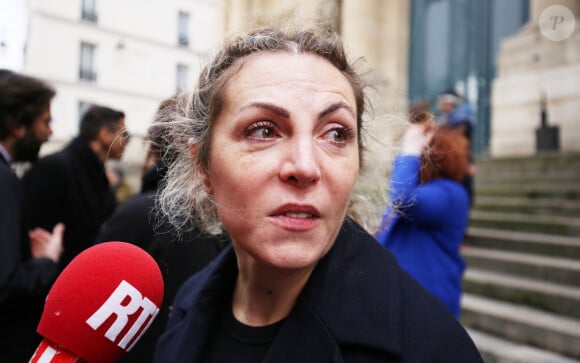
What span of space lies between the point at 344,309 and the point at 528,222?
5045 mm

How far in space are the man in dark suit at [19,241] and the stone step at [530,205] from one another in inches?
216

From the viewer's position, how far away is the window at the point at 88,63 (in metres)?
4.12

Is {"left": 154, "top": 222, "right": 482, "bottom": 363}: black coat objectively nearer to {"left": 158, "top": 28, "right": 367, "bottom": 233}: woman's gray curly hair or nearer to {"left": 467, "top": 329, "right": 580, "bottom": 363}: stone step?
{"left": 158, "top": 28, "right": 367, "bottom": 233}: woman's gray curly hair

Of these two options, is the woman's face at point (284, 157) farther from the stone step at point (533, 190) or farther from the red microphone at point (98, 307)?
the stone step at point (533, 190)

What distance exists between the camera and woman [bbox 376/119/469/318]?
8.35 feet

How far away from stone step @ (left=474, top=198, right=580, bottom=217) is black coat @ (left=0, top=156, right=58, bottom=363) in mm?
5542

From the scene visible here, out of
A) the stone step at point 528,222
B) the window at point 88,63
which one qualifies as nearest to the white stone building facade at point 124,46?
the window at point 88,63

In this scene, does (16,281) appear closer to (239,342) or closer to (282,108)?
(239,342)

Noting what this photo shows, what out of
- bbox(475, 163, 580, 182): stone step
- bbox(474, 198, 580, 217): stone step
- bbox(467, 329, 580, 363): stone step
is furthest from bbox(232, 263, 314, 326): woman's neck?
bbox(475, 163, 580, 182): stone step

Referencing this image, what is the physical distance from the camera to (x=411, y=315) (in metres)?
1.16

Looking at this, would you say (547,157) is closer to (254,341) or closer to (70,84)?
(70,84)

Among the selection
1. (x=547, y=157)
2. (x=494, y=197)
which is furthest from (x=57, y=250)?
(x=547, y=157)

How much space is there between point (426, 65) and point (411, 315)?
38.3 feet

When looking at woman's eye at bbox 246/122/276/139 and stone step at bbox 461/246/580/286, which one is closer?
woman's eye at bbox 246/122/276/139
